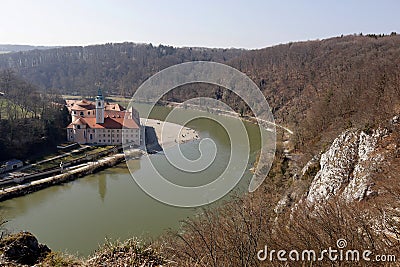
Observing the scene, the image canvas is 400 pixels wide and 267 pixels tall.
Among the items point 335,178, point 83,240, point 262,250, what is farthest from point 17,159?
point 262,250

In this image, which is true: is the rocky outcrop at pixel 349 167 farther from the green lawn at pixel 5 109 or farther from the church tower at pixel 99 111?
the green lawn at pixel 5 109

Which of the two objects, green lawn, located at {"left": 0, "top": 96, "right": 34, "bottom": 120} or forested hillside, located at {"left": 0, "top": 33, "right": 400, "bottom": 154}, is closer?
forested hillside, located at {"left": 0, "top": 33, "right": 400, "bottom": 154}

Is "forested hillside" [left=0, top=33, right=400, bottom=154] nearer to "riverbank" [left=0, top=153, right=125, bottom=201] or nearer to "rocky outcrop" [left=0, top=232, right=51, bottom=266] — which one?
"rocky outcrop" [left=0, top=232, right=51, bottom=266]

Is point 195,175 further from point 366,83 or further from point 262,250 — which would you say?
point 262,250

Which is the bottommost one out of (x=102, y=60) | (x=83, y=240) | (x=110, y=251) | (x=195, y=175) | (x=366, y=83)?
(x=83, y=240)

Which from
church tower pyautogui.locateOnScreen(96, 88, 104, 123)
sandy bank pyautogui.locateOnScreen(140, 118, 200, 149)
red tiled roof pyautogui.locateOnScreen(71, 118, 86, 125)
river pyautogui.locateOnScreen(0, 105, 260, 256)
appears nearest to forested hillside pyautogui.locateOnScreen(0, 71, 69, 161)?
red tiled roof pyautogui.locateOnScreen(71, 118, 86, 125)
